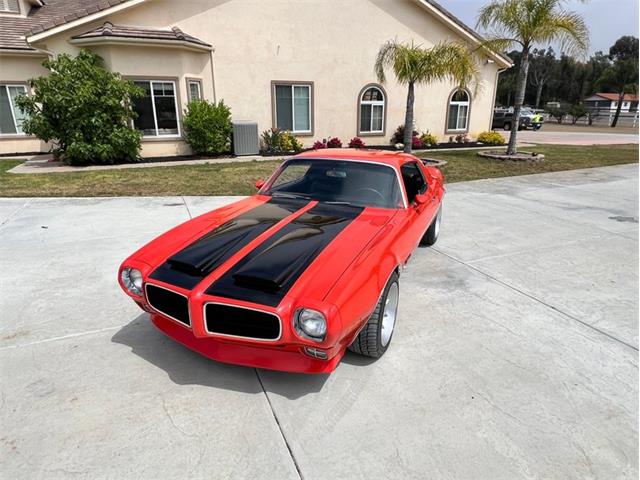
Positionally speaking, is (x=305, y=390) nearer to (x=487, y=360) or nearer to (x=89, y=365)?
(x=487, y=360)

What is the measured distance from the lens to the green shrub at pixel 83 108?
1120cm

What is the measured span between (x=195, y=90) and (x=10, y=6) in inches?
330

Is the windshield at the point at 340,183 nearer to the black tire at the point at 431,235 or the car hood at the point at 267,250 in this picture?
the car hood at the point at 267,250

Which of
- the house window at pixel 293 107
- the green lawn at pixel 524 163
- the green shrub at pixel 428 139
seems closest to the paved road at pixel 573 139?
the green lawn at pixel 524 163

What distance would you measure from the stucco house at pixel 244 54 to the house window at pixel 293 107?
1.5 inches

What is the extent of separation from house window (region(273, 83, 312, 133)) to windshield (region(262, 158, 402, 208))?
11343 mm

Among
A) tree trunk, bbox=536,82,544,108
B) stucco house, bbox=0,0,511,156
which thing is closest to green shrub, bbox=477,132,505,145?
stucco house, bbox=0,0,511,156

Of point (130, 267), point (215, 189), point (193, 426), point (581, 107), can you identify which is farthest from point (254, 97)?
point (581, 107)

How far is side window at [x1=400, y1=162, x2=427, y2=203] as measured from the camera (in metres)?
4.06

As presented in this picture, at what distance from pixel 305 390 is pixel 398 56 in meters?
11.4

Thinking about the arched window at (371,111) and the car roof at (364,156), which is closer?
the car roof at (364,156)

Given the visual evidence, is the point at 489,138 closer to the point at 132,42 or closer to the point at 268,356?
the point at 132,42

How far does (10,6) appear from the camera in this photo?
15.1 meters

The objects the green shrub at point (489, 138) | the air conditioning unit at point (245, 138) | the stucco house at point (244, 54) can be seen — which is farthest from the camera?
the green shrub at point (489, 138)
